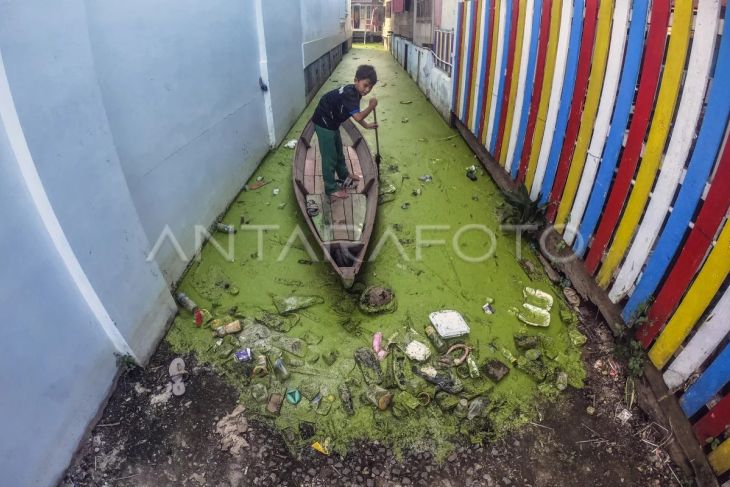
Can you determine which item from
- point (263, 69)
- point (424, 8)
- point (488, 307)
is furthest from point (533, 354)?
point (424, 8)

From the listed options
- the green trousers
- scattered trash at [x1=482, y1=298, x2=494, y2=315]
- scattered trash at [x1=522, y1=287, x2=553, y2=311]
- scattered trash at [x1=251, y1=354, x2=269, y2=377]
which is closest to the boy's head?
the green trousers

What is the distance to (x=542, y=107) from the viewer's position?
4.25 meters

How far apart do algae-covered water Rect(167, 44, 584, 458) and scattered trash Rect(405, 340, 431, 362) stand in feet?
Result: 0.27

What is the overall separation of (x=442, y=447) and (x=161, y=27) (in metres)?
4.14

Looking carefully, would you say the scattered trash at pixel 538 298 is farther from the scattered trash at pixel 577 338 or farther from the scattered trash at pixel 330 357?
the scattered trash at pixel 330 357

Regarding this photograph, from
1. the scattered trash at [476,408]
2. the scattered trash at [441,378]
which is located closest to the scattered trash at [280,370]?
the scattered trash at [441,378]

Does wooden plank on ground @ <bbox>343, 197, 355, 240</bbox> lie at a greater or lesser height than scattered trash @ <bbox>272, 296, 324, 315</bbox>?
greater

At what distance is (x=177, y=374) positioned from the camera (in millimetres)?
3094

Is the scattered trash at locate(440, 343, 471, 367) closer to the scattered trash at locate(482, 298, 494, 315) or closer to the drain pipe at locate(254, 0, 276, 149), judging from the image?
the scattered trash at locate(482, 298, 494, 315)

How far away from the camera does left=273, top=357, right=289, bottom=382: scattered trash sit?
308cm

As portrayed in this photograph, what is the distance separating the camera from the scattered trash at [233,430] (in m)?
2.63

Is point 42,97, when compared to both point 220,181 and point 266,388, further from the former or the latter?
point 220,181

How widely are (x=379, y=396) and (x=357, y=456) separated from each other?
44 cm

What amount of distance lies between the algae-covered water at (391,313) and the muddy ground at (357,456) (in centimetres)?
11
